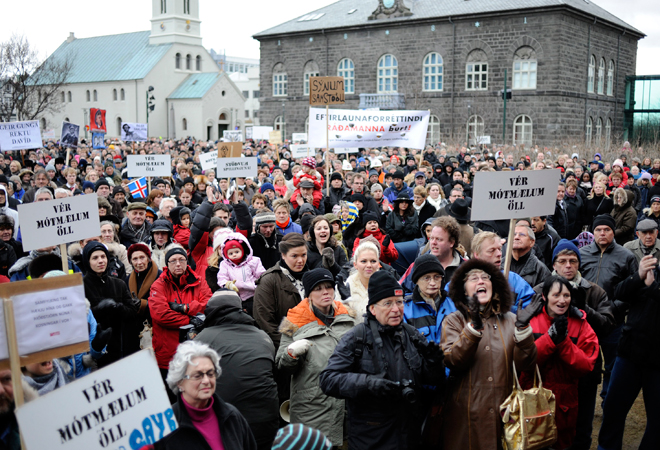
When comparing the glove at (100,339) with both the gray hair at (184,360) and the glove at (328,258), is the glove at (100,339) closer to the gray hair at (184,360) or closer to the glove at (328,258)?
the gray hair at (184,360)

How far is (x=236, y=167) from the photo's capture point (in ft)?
36.0

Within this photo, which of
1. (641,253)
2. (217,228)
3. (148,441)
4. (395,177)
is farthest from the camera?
(395,177)

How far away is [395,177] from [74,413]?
369 inches

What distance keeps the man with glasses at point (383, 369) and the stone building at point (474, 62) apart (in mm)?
35747

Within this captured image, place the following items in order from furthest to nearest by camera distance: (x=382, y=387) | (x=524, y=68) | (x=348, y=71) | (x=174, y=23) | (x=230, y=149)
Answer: (x=174, y=23)
(x=348, y=71)
(x=524, y=68)
(x=230, y=149)
(x=382, y=387)

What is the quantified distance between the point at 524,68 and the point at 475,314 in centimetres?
3992

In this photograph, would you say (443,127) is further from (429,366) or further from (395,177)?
(429,366)

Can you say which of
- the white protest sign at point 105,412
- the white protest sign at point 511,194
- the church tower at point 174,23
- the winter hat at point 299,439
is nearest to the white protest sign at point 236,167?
the white protest sign at point 511,194

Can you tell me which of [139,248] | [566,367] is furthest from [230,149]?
[566,367]

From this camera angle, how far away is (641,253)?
6605mm

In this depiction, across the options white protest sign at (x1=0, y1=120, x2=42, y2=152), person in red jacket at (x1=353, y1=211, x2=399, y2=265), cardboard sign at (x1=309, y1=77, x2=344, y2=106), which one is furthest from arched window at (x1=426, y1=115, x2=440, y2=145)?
person in red jacket at (x1=353, y1=211, x2=399, y2=265)

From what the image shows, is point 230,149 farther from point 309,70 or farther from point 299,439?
point 309,70

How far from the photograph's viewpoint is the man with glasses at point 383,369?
377 cm

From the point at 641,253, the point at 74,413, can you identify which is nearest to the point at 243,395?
the point at 74,413
